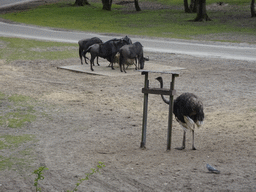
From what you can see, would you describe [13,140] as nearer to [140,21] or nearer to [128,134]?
[128,134]

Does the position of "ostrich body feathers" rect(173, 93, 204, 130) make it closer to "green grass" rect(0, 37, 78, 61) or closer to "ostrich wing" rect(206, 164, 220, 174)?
"ostrich wing" rect(206, 164, 220, 174)

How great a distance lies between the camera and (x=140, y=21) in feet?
129

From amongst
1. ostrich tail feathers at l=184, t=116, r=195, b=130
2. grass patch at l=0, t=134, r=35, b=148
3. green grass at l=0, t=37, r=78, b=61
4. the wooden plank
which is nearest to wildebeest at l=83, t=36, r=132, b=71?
green grass at l=0, t=37, r=78, b=61

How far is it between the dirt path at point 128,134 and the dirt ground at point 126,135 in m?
0.01

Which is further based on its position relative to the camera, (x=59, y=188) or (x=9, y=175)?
(x=9, y=175)

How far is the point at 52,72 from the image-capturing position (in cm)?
1512

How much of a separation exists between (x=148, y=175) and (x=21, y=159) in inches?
82.7

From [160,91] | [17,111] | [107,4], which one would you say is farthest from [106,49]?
[107,4]

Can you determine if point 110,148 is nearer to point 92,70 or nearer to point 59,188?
point 59,188

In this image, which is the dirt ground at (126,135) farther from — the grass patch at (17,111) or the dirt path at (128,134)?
the grass patch at (17,111)

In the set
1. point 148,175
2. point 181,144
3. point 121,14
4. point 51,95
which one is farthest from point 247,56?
point 121,14

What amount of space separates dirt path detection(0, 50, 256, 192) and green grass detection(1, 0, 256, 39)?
15.6 metres

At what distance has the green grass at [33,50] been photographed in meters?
18.3

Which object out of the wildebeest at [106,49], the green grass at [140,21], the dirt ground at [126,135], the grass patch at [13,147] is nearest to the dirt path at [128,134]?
the dirt ground at [126,135]
